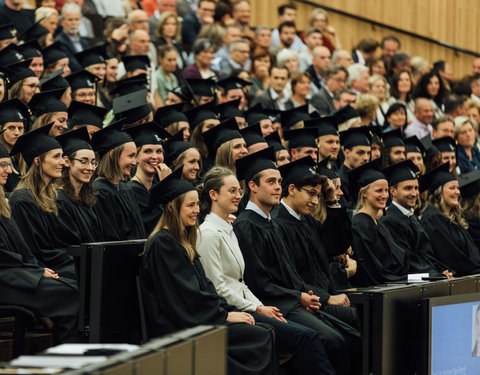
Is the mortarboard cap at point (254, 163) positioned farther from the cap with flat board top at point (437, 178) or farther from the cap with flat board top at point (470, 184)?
the cap with flat board top at point (470, 184)

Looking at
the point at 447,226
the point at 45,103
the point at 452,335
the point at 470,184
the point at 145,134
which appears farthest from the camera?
the point at 470,184

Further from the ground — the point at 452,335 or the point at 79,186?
the point at 79,186

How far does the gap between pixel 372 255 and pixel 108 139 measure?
2158 millimetres

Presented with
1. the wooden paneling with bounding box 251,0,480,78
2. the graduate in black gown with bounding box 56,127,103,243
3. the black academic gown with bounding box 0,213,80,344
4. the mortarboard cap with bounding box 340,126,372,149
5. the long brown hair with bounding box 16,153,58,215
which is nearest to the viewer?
the black academic gown with bounding box 0,213,80,344

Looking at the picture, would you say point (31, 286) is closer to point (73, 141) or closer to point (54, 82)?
point (73, 141)

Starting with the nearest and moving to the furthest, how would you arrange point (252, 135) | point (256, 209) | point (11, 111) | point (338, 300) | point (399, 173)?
point (256, 209) < point (338, 300) < point (11, 111) < point (399, 173) < point (252, 135)

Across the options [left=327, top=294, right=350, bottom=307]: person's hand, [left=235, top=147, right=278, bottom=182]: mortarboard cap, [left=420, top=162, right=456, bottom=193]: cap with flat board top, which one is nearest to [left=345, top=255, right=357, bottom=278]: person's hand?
[left=327, top=294, right=350, bottom=307]: person's hand

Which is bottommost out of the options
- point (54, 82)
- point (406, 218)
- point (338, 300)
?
point (338, 300)

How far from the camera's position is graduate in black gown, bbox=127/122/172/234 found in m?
6.95

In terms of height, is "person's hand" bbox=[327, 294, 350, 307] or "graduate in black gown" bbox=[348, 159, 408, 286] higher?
"graduate in black gown" bbox=[348, 159, 408, 286]

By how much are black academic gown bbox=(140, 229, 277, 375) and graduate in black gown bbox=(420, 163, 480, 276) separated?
3344mm

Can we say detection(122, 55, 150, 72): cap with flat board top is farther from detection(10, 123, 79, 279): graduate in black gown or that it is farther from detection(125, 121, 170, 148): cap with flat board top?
detection(10, 123, 79, 279): graduate in black gown

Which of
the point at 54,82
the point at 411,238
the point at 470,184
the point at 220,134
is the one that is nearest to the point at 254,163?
the point at 220,134

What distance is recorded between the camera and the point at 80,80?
8.66 metres
